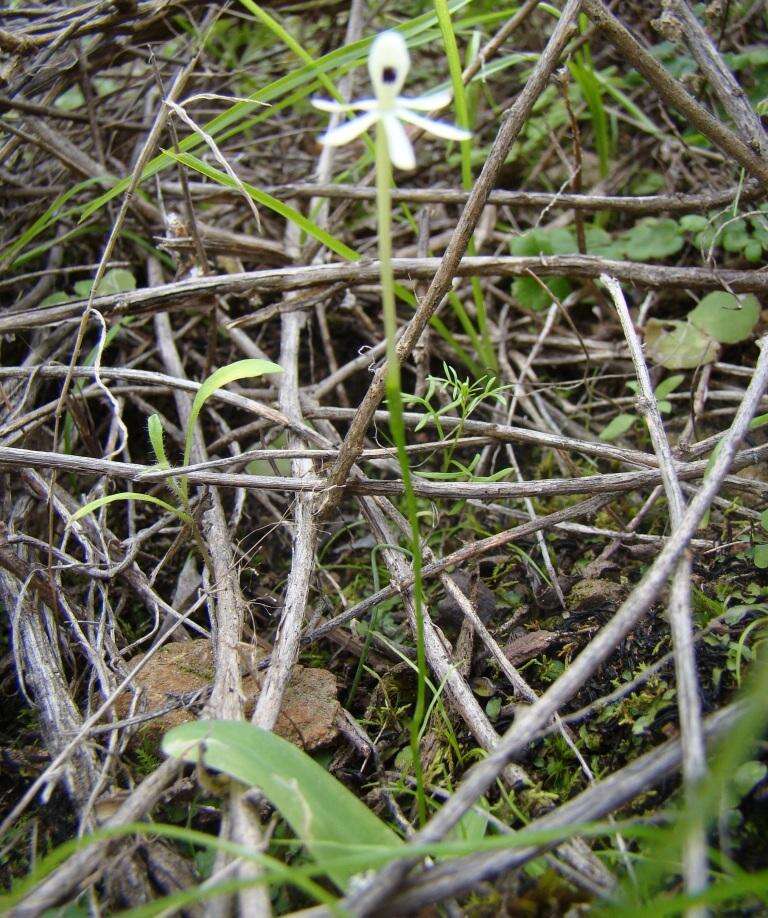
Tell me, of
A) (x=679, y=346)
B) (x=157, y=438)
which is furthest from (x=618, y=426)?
(x=157, y=438)

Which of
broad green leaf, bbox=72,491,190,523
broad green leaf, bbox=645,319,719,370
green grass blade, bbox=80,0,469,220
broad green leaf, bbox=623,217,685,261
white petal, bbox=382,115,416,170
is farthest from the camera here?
broad green leaf, bbox=623,217,685,261

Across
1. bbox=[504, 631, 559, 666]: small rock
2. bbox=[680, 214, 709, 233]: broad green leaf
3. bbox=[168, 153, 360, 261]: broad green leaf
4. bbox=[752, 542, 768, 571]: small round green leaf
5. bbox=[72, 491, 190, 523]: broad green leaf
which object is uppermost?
bbox=[168, 153, 360, 261]: broad green leaf

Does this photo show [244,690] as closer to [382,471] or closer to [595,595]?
[382,471]

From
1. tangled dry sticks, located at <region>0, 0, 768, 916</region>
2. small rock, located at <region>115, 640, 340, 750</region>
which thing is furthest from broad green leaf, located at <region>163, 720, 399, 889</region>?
small rock, located at <region>115, 640, 340, 750</region>

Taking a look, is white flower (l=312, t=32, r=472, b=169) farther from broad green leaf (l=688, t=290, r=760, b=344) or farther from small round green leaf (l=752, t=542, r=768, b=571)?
broad green leaf (l=688, t=290, r=760, b=344)

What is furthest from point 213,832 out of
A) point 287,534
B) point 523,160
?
point 523,160

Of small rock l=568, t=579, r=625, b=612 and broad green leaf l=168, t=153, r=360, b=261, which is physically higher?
broad green leaf l=168, t=153, r=360, b=261

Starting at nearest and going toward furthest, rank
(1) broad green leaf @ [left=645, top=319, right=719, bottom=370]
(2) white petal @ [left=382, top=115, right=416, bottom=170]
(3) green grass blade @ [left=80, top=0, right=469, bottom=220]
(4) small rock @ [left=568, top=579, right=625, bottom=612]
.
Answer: (2) white petal @ [left=382, top=115, right=416, bottom=170] → (4) small rock @ [left=568, top=579, right=625, bottom=612] → (3) green grass blade @ [left=80, top=0, right=469, bottom=220] → (1) broad green leaf @ [left=645, top=319, right=719, bottom=370]
